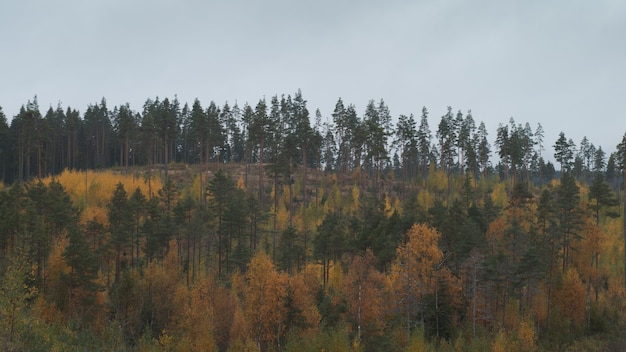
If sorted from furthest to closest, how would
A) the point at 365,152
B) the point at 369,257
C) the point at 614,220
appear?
1. the point at 365,152
2. the point at 614,220
3. the point at 369,257

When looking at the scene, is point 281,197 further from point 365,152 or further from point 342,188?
point 365,152

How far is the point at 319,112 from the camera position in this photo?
348ft

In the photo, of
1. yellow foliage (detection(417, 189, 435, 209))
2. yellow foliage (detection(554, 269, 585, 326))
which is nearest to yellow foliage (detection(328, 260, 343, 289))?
yellow foliage (detection(554, 269, 585, 326))

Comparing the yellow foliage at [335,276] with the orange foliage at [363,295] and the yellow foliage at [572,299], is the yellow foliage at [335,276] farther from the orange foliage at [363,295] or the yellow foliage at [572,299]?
the yellow foliage at [572,299]

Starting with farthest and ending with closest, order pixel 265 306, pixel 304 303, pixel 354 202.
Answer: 1. pixel 354 202
2. pixel 304 303
3. pixel 265 306

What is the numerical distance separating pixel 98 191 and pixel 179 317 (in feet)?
136

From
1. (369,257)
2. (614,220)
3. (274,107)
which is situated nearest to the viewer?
(369,257)

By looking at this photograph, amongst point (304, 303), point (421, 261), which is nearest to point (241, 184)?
point (304, 303)

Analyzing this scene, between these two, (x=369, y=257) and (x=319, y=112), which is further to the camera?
(x=319, y=112)

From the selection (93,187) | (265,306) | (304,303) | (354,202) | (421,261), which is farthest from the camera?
(354,202)

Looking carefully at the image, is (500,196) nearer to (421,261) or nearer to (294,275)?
(421,261)

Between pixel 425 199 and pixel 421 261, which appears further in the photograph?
pixel 425 199

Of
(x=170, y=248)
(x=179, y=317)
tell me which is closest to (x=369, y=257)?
(x=179, y=317)

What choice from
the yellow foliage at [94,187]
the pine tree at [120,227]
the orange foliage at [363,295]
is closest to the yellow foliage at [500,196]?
the orange foliage at [363,295]
